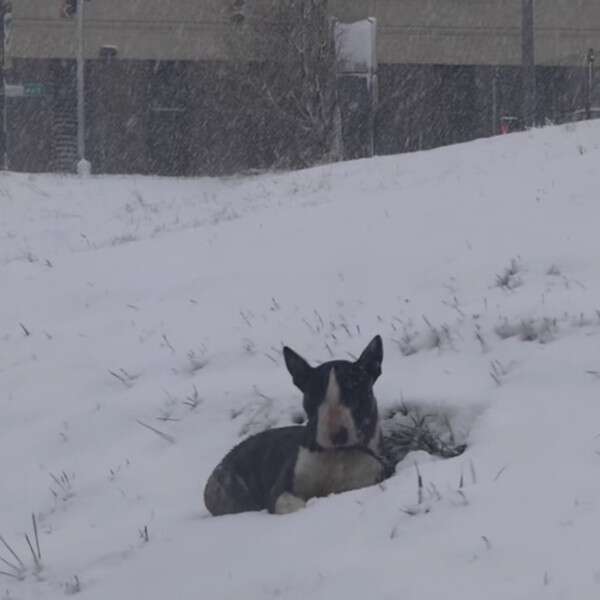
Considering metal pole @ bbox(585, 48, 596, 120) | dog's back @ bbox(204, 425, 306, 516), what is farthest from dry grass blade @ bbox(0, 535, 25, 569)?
metal pole @ bbox(585, 48, 596, 120)

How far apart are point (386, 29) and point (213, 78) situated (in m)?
5.61

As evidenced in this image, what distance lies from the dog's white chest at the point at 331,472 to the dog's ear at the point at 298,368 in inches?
12.1

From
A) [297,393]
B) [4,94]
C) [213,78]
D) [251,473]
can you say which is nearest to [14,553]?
[251,473]

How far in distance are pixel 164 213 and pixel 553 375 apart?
1461 cm

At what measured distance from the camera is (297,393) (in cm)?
717

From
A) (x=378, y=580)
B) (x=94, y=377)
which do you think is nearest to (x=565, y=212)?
(x=94, y=377)

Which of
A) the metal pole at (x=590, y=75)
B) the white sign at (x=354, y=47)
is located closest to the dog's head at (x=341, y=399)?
the metal pole at (x=590, y=75)

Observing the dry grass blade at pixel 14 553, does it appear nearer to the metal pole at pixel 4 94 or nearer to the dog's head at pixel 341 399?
the dog's head at pixel 341 399

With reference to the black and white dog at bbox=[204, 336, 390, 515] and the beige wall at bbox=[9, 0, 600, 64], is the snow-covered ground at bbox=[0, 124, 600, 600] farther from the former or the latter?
the beige wall at bbox=[9, 0, 600, 64]

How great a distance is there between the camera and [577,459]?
5.41m

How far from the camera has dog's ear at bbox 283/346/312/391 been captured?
19.7 ft

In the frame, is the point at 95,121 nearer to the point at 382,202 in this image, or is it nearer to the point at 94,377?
the point at 382,202

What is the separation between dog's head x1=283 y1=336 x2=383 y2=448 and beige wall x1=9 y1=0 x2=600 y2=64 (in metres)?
33.1

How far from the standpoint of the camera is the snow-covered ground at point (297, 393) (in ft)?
16.4
